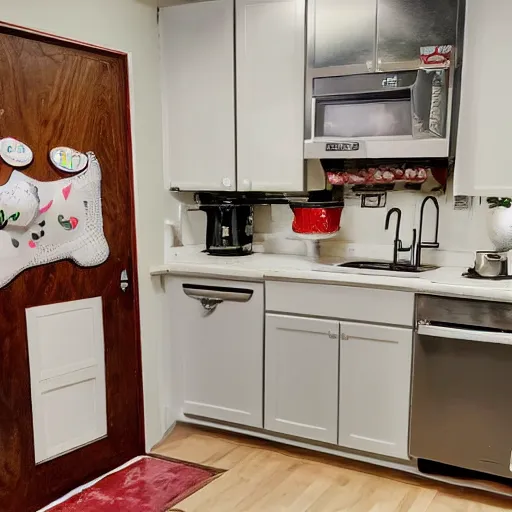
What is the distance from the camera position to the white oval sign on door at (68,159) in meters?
2.50

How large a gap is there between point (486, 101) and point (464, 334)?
3.25 ft

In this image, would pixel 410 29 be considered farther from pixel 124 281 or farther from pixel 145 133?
pixel 124 281

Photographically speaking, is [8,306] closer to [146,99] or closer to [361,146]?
[146,99]

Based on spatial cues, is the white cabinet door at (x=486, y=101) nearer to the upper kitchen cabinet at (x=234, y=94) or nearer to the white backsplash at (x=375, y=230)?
the white backsplash at (x=375, y=230)

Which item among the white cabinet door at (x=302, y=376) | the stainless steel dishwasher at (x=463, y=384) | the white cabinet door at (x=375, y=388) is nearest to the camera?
the stainless steel dishwasher at (x=463, y=384)

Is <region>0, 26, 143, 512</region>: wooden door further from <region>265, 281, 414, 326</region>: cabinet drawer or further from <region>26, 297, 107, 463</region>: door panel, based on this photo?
<region>265, 281, 414, 326</region>: cabinet drawer

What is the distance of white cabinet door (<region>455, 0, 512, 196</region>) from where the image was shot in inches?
98.7

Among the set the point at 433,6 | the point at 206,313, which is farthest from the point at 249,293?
the point at 433,6

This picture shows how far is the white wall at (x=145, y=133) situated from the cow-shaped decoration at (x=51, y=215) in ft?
0.96

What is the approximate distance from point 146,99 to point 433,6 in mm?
1383

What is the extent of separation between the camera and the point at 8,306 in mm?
2373

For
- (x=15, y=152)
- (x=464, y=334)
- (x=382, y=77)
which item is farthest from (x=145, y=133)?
(x=464, y=334)

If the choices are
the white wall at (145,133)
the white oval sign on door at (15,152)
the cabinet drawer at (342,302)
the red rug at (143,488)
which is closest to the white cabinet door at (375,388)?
the cabinet drawer at (342,302)

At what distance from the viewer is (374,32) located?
2682 millimetres
